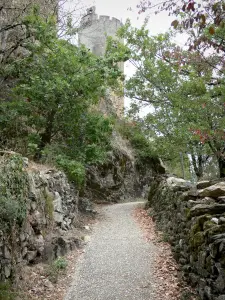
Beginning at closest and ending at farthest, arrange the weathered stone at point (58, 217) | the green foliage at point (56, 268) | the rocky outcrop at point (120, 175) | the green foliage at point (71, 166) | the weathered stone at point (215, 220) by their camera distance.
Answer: the weathered stone at point (215, 220) < the green foliage at point (56, 268) < the weathered stone at point (58, 217) < the green foliage at point (71, 166) < the rocky outcrop at point (120, 175)

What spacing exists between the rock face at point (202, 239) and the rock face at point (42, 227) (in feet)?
9.42

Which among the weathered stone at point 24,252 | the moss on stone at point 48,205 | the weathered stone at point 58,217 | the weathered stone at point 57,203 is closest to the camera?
the weathered stone at point 24,252

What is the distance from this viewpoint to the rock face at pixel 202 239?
4.04 m

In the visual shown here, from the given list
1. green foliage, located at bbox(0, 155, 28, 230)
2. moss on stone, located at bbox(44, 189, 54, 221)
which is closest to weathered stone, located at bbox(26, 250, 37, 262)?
green foliage, located at bbox(0, 155, 28, 230)

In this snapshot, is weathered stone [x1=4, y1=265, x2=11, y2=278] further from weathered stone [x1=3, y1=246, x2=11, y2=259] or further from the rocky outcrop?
the rocky outcrop

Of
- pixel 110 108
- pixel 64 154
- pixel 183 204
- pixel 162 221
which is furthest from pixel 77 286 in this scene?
pixel 110 108

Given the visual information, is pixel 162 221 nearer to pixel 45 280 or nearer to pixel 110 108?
pixel 45 280

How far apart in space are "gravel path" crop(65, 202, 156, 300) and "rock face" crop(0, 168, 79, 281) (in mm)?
795

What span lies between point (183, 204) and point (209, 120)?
15.1 ft

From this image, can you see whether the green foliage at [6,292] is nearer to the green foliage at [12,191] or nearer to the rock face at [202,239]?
the green foliage at [12,191]

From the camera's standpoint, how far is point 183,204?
274 inches

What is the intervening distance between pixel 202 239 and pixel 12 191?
137 inches

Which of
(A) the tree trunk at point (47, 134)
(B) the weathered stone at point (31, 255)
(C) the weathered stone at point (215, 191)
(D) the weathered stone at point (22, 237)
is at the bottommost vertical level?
(B) the weathered stone at point (31, 255)

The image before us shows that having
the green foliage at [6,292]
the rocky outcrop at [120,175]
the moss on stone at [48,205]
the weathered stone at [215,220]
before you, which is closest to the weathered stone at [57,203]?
the moss on stone at [48,205]
